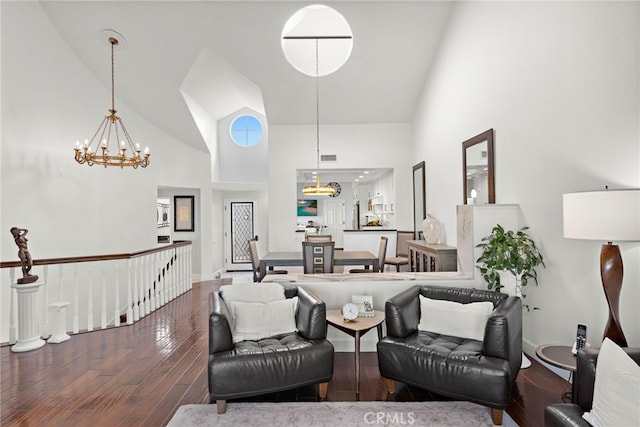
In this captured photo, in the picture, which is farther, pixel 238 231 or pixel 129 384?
pixel 238 231

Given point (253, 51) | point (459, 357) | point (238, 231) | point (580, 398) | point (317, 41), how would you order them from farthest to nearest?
point (238, 231), point (317, 41), point (253, 51), point (459, 357), point (580, 398)

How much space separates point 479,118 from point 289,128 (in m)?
4.13

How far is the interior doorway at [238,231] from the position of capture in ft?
30.9

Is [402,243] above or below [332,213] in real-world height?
below

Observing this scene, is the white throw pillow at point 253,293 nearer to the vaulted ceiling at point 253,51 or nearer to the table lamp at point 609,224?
the table lamp at point 609,224

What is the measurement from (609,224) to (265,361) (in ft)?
7.61

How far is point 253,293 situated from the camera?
3080 mm

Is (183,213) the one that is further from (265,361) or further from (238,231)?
(265,361)

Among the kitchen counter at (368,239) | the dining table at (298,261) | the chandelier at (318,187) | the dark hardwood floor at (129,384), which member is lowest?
the dark hardwood floor at (129,384)

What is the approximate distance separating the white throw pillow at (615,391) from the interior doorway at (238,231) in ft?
27.5

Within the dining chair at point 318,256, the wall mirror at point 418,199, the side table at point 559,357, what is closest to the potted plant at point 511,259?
the side table at point 559,357

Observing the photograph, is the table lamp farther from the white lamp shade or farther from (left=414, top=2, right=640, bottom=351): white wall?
(left=414, top=2, right=640, bottom=351): white wall

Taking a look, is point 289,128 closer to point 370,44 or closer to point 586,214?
point 370,44

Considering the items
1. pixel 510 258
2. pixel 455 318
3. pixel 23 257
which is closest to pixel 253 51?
pixel 23 257
